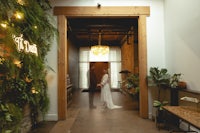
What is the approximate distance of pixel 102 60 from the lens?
14.5 meters

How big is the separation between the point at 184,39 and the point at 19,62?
3138 millimetres

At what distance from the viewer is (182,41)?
4.07 metres

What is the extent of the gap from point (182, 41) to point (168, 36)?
84 centimetres

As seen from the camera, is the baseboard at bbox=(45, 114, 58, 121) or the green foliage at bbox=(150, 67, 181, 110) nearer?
the green foliage at bbox=(150, 67, 181, 110)

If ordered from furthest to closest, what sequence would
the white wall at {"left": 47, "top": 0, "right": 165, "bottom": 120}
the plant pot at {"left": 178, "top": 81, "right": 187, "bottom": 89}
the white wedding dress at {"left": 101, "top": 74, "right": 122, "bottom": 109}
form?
the white wedding dress at {"left": 101, "top": 74, "right": 122, "bottom": 109}
the white wall at {"left": 47, "top": 0, "right": 165, "bottom": 120}
the plant pot at {"left": 178, "top": 81, "right": 187, "bottom": 89}

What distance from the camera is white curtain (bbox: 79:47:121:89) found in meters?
14.5

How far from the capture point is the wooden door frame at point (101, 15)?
5.06 m

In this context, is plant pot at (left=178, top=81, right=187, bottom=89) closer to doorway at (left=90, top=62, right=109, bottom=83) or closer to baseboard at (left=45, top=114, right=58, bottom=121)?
baseboard at (left=45, top=114, right=58, bottom=121)

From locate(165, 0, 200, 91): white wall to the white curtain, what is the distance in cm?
954

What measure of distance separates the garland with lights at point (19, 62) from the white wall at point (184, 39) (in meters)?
2.78

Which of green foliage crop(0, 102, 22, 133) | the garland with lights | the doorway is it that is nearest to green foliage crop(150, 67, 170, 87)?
the garland with lights

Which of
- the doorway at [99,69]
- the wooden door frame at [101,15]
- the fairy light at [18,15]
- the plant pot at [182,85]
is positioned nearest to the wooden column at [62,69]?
the wooden door frame at [101,15]

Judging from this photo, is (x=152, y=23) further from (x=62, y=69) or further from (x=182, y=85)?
(x=62, y=69)

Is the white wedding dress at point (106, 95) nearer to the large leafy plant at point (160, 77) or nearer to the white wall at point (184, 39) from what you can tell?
the large leafy plant at point (160, 77)
